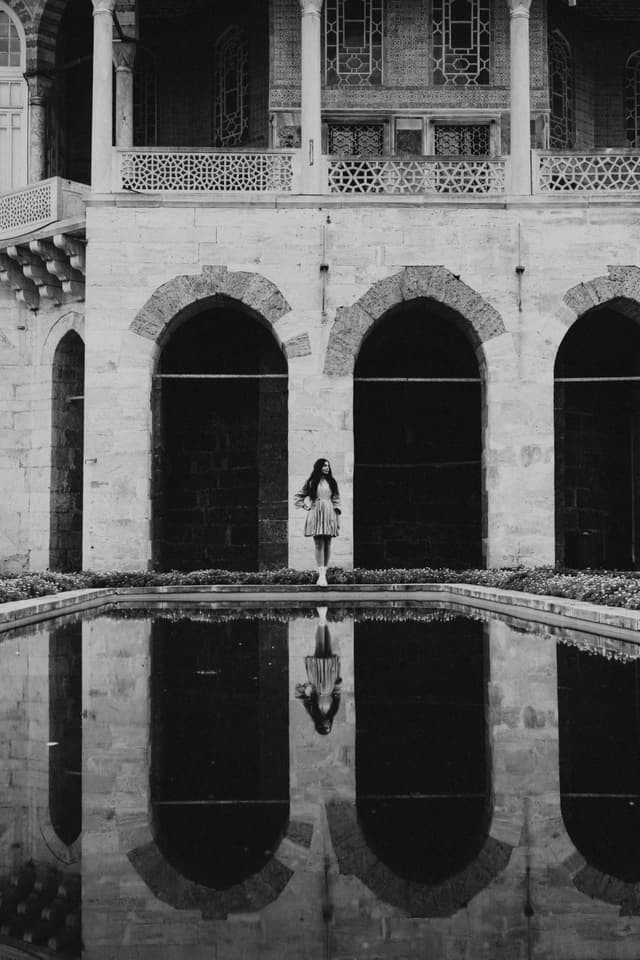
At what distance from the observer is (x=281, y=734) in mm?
6363

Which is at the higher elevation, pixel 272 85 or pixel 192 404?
pixel 272 85

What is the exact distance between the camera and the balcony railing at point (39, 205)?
79.8 feet

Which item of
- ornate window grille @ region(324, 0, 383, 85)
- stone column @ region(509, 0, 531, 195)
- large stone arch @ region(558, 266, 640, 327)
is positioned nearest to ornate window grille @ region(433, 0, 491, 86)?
ornate window grille @ region(324, 0, 383, 85)

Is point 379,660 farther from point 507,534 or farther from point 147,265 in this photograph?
point 147,265

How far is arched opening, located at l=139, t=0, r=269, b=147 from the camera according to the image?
2580cm

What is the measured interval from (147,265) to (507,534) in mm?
7557

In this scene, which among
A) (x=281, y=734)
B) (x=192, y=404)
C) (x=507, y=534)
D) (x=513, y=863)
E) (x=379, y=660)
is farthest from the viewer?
(x=192, y=404)

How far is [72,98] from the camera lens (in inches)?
1073

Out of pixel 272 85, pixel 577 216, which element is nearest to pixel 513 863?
pixel 577 216

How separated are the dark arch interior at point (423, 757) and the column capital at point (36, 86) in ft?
60.5

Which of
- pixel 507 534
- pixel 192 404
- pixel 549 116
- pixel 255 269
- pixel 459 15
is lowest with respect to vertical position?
pixel 507 534

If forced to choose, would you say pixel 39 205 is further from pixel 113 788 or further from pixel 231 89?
pixel 113 788

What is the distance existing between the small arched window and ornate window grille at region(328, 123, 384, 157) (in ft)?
19.7

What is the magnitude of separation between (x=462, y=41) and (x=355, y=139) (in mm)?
2641
